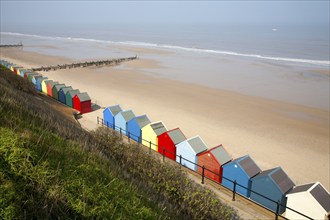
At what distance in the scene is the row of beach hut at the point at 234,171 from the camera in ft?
32.0

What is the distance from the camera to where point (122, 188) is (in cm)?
432

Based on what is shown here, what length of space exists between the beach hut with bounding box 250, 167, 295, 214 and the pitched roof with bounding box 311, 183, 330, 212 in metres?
1.15

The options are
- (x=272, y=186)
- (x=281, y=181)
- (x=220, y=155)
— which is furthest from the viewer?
(x=220, y=155)

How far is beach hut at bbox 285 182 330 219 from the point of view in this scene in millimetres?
9367

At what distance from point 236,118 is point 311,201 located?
15973 mm

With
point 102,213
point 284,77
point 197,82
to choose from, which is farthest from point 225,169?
point 284,77

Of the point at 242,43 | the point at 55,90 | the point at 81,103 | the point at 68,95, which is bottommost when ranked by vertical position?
the point at 81,103

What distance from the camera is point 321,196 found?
967cm

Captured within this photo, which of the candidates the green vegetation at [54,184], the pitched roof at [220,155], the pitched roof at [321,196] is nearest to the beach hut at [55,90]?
the pitched roof at [220,155]

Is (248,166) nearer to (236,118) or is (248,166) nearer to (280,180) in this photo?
(280,180)

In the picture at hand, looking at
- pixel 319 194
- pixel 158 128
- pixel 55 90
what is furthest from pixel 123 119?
pixel 319 194

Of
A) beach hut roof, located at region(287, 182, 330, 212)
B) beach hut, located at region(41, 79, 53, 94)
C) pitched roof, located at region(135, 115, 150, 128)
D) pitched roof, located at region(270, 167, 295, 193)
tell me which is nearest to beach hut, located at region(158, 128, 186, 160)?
pitched roof, located at region(135, 115, 150, 128)

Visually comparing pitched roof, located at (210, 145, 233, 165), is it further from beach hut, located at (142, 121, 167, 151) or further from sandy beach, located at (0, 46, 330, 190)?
sandy beach, located at (0, 46, 330, 190)

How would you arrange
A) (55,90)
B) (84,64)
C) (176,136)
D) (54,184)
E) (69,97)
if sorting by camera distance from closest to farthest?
1. (54,184)
2. (176,136)
3. (69,97)
4. (55,90)
5. (84,64)
